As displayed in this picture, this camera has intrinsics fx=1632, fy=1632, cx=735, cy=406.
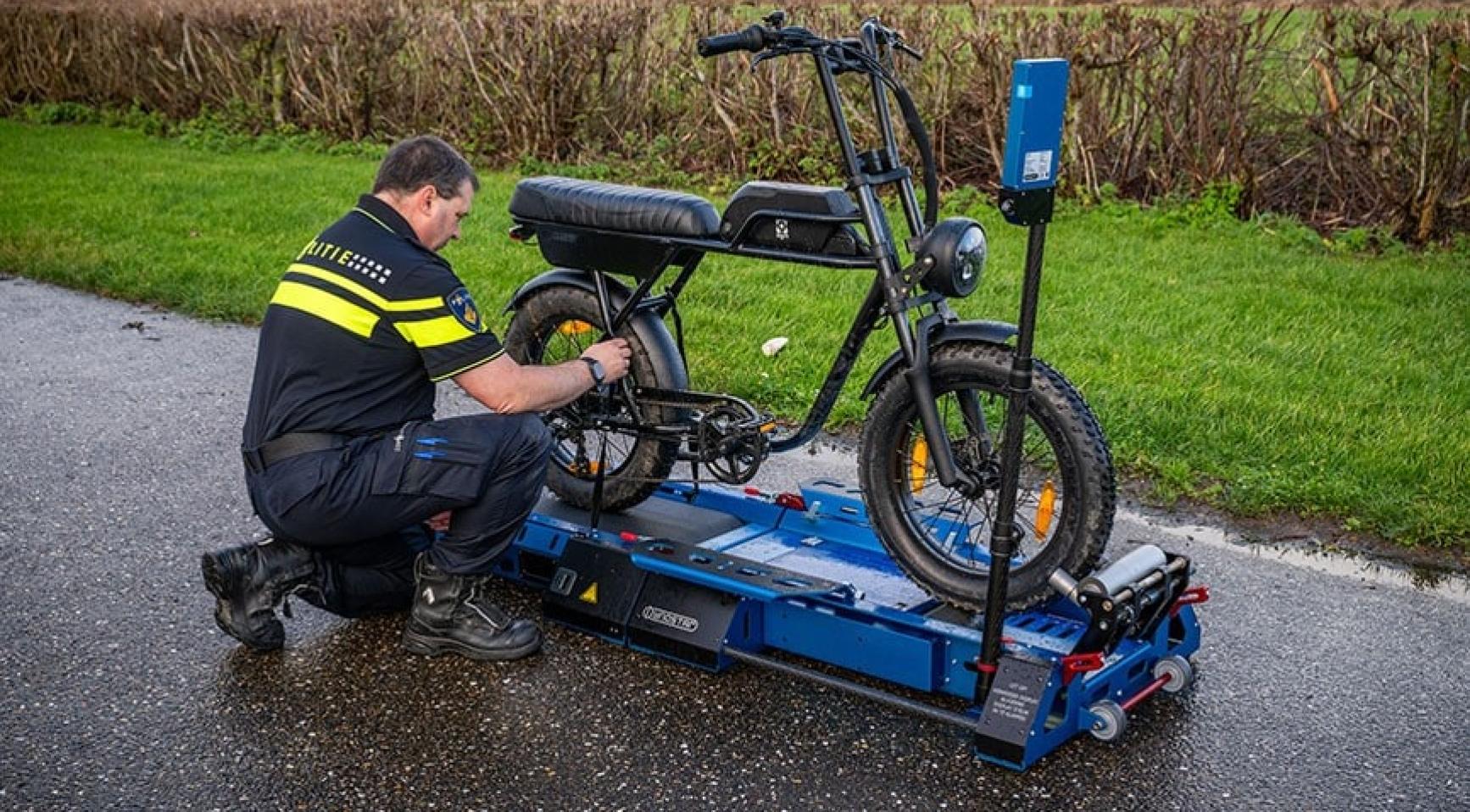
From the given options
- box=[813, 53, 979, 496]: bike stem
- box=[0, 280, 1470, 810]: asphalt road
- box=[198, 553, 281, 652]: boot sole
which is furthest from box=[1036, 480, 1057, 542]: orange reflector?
box=[198, 553, 281, 652]: boot sole

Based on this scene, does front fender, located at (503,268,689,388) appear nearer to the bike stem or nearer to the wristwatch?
the wristwatch

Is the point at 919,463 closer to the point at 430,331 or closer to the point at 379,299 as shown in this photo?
the point at 430,331

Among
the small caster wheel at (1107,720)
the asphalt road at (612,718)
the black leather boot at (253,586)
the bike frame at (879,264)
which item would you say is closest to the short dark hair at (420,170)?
the bike frame at (879,264)

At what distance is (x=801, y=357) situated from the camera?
25.1ft

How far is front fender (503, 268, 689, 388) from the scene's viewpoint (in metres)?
5.38

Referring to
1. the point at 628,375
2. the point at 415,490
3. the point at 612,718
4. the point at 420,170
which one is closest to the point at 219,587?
the point at 415,490

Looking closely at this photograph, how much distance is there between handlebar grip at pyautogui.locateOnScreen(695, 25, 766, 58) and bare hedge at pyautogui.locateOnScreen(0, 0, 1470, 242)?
5727 millimetres

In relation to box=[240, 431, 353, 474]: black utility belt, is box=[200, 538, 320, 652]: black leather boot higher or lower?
lower

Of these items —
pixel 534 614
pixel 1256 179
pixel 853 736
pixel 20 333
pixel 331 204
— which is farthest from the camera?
pixel 331 204

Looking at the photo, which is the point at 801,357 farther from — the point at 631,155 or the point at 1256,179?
the point at 631,155

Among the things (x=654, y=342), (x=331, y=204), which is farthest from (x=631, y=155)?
(x=654, y=342)

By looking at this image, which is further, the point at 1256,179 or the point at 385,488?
the point at 1256,179

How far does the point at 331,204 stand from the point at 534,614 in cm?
714

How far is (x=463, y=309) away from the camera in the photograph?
4.65 m
